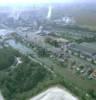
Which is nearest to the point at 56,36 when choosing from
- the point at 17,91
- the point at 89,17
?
the point at 89,17

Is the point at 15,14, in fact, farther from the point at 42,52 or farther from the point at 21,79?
the point at 21,79

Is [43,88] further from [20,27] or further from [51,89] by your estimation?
[20,27]

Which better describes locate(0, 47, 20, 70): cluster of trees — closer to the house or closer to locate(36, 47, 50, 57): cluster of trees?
locate(36, 47, 50, 57): cluster of trees

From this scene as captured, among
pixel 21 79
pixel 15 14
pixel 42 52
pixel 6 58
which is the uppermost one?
pixel 21 79

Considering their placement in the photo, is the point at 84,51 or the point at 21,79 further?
the point at 84,51

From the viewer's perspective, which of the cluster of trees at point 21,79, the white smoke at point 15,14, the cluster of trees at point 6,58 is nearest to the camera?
the cluster of trees at point 21,79

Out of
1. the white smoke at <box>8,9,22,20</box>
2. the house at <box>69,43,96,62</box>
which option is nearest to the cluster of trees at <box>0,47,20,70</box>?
the house at <box>69,43,96,62</box>

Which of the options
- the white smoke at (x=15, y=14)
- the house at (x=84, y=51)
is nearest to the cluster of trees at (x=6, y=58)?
the house at (x=84, y=51)

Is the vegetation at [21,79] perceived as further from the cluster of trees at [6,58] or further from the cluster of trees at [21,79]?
the cluster of trees at [6,58]

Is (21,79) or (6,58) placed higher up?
(21,79)

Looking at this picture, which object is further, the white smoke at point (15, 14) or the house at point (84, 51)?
the white smoke at point (15, 14)

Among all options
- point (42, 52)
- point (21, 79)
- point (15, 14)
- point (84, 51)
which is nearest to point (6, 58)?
point (42, 52)
